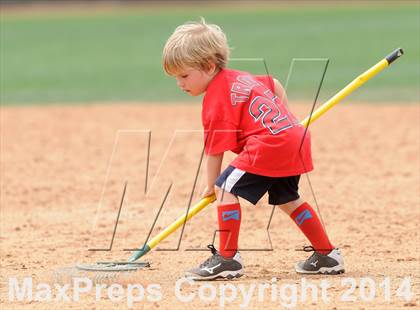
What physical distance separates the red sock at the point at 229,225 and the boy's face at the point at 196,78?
654mm

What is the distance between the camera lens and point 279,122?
16.9 feet

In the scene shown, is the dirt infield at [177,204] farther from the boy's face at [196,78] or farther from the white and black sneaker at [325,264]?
the boy's face at [196,78]

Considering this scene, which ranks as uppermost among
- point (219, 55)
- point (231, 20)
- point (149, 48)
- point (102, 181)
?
point (231, 20)

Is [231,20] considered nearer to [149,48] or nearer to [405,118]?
[149,48]

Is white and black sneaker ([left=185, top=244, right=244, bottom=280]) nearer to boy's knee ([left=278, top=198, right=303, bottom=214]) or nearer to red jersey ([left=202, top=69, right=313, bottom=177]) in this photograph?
boy's knee ([left=278, top=198, right=303, bottom=214])

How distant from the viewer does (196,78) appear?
5230 millimetres

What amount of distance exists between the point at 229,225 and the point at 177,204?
262 centimetres

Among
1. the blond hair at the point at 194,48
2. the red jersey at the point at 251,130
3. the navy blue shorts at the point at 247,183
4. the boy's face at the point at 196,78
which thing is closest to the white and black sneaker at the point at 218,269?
the navy blue shorts at the point at 247,183

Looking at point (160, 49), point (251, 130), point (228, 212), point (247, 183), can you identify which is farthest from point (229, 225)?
point (160, 49)

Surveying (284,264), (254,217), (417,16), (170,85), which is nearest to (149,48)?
(170,85)

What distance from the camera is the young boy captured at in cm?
509

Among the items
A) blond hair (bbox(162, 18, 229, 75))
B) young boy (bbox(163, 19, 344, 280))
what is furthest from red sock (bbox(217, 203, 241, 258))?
blond hair (bbox(162, 18, 229, 75))

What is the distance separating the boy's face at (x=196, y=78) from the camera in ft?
17.1

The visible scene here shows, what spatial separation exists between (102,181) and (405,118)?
15.3ft
